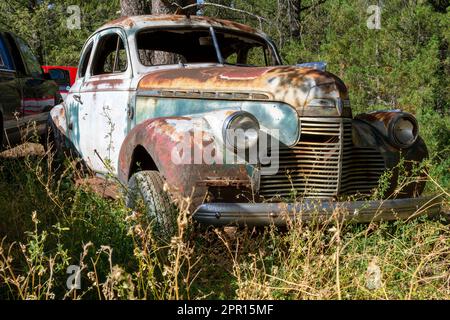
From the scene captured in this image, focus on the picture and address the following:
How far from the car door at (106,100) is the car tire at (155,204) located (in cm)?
79

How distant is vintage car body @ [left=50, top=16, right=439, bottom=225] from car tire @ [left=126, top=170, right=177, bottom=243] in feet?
0.32

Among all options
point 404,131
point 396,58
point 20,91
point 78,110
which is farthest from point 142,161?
point 396,58

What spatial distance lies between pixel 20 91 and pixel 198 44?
3.24 metres

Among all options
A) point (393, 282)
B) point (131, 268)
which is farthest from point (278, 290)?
point (131, 268)

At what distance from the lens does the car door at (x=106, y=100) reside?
4.58 m

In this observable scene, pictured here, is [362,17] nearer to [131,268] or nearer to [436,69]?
[436,69]

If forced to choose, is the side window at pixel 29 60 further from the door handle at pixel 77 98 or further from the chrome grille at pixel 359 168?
the chrome grille at pixel 359 168

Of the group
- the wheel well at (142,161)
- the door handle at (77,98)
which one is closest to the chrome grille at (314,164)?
the wheel well at (142,161)

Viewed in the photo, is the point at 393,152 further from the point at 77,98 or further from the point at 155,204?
the point at 77,98

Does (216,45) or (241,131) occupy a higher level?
(216,45)

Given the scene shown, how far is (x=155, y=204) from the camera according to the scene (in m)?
3.36

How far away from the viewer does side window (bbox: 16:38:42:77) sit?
7488 millimetres

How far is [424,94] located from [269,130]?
4.62m

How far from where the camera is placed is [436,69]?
7840 millimetres
